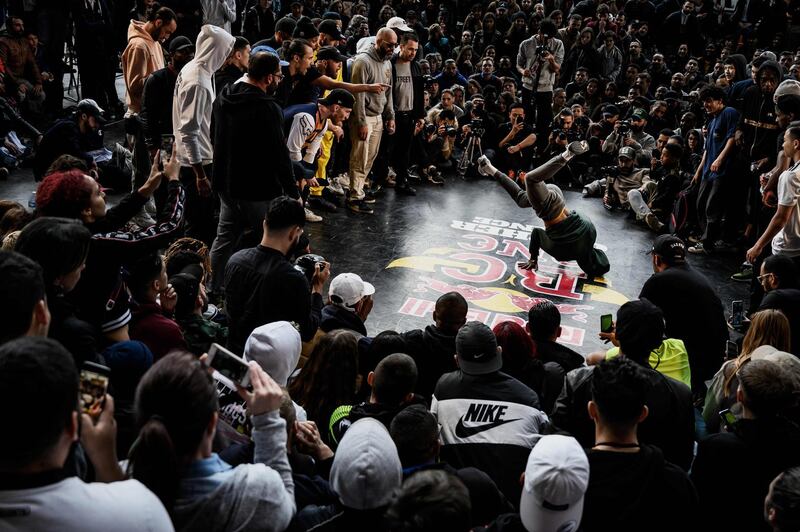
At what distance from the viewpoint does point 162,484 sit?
1.81 meters

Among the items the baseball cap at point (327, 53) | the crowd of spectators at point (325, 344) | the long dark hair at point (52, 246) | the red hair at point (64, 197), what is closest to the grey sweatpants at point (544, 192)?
the crowd of spectators at point (325, 344)

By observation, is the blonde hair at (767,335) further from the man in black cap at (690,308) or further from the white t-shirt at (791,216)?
the white t-shirt at (791,216)

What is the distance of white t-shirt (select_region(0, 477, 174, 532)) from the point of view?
1.52 m

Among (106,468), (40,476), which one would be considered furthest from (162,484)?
(40,476)

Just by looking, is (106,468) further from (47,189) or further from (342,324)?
(342,324)

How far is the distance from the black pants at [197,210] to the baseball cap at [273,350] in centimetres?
287

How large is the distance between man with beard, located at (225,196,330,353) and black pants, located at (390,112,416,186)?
4.70m

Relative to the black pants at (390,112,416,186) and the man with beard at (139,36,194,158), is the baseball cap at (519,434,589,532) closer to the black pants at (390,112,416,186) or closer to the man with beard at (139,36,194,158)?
the man with beard at (139,36,194,158)

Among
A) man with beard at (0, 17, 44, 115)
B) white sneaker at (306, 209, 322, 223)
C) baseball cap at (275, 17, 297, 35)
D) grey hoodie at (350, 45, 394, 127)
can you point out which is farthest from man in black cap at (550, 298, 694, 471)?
man with beard at (0, 17, 44, 115)

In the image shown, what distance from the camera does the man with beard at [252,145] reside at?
4.69m

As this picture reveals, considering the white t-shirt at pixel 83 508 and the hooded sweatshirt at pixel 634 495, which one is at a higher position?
the white t-shirt at pixel 83 508

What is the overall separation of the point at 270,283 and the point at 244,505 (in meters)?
1.75

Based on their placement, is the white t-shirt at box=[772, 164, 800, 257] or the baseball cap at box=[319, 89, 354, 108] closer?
the white t-shirt at box=[772, 164, 800, 257]

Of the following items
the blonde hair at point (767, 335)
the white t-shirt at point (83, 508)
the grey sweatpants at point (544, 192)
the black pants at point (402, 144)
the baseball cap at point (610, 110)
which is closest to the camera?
the white t-shirt at point (83, 508)
